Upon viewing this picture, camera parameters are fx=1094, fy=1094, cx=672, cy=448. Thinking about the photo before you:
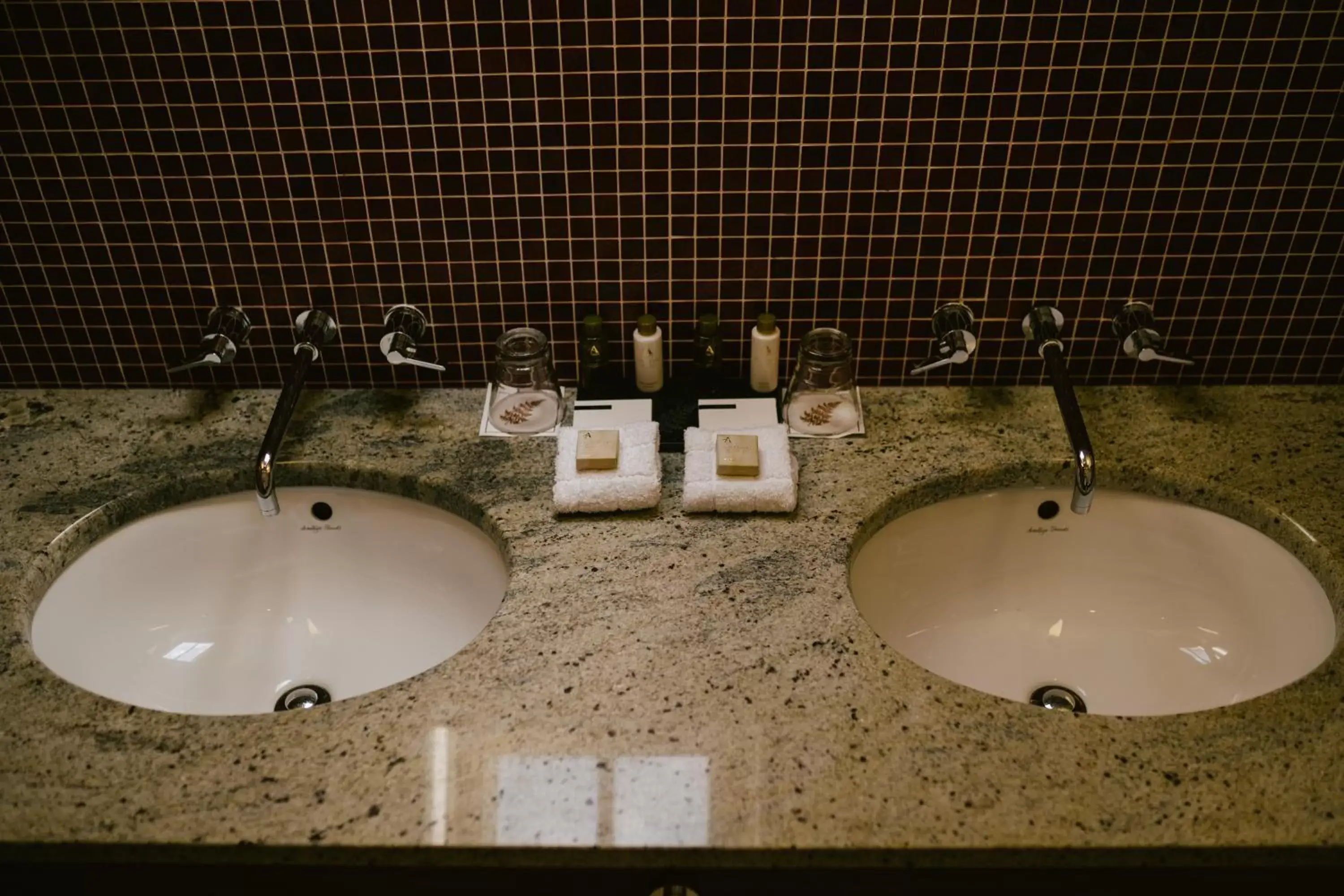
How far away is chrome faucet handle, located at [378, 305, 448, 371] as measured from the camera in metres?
1.38

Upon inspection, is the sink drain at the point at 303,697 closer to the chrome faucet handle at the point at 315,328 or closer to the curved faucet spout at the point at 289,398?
the curved faucet spout at the point at 289,398

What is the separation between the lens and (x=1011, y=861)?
0.93m

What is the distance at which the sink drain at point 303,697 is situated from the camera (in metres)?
1.32

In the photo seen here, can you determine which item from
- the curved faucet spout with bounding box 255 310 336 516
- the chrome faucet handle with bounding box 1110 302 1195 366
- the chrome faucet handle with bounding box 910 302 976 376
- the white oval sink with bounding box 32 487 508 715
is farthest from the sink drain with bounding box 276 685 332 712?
the chrome faucet handle with bounding box 1110 302 1195 366

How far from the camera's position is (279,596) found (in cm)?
141

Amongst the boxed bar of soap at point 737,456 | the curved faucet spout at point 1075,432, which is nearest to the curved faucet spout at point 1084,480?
the curved faucet spout at point 1075,432

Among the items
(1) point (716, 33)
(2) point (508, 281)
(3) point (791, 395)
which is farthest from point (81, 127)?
(3) point (791, 395)

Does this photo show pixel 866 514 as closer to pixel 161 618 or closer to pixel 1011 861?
pixel 1011 861

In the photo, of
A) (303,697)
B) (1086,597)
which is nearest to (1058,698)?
(1086,597)

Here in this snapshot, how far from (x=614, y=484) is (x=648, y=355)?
23 centimetres

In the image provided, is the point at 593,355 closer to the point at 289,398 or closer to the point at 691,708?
the point at 289,398

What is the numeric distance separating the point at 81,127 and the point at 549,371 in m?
0.63

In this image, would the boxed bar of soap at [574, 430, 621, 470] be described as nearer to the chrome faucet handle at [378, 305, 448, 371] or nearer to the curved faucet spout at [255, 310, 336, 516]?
the chrome faucet handle at [378, 305, 448, 371]

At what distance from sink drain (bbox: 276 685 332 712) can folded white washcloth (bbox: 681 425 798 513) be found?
500mm
